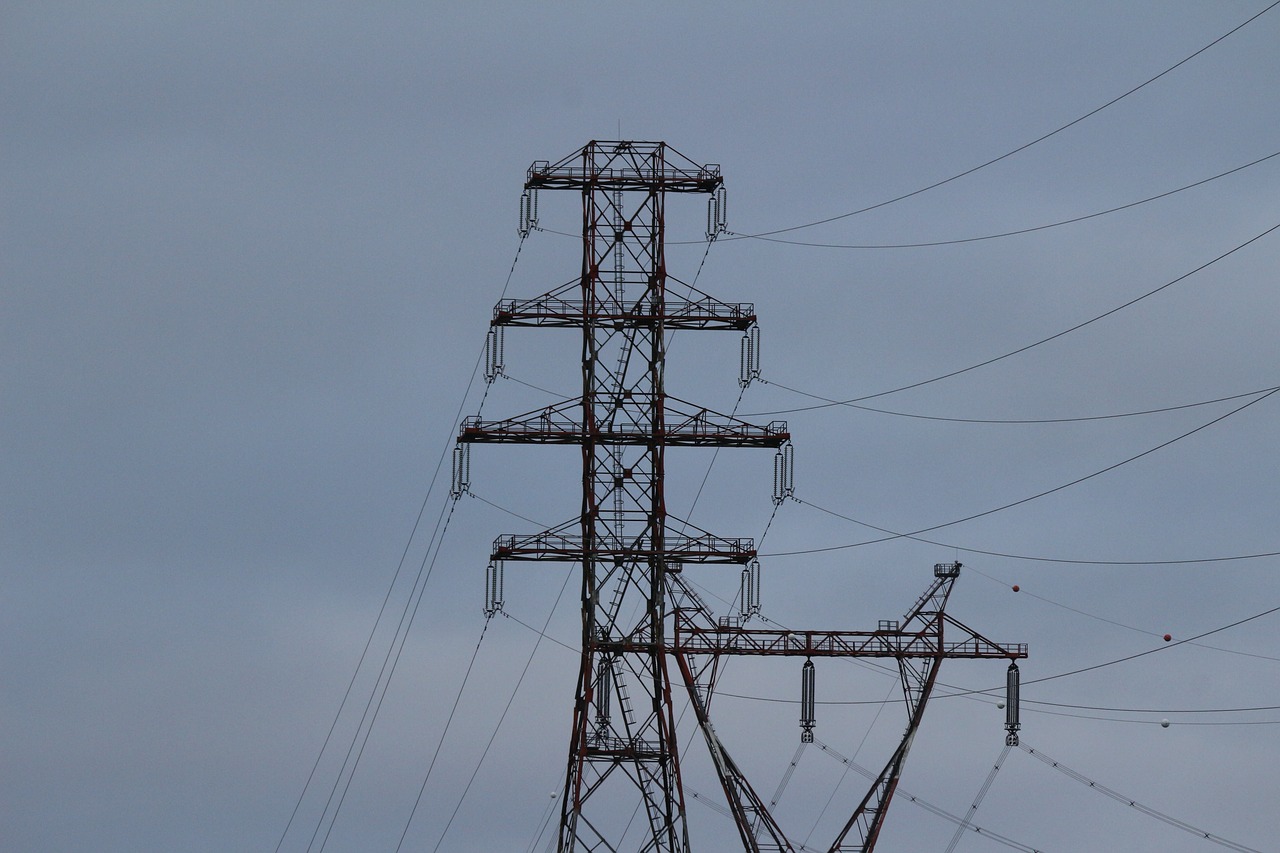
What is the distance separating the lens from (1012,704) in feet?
373

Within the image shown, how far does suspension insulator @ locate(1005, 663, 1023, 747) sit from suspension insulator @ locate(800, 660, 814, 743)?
735 centimetres

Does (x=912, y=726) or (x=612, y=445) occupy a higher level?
(x=612, y=445)

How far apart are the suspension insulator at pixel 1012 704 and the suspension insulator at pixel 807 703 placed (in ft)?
24.1

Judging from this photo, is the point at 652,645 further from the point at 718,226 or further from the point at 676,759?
the point at 718,226

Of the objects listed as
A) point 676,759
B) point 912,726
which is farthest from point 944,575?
point 676,759

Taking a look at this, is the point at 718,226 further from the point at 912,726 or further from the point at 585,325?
the point at 912,726

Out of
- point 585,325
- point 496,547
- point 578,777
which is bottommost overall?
point 578,777

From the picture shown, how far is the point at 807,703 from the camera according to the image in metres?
112

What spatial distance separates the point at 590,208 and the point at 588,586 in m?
13.6

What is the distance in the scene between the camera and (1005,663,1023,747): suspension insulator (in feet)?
372

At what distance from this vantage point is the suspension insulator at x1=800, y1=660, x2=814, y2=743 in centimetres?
11154

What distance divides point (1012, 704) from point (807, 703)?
7.70 metres

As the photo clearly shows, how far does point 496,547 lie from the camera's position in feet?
359

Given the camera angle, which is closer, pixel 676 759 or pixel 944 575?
pixel 676 759
